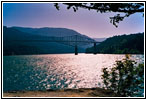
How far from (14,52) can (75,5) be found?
19703cm

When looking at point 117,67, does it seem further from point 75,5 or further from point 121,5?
point 75,5

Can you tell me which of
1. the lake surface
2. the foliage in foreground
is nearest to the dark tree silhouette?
the foliage in foreground

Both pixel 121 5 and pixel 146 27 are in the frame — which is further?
pixel 146 27

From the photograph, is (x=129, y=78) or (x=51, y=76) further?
(x=51, y=76)

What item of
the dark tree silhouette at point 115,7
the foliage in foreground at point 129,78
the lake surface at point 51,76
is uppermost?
the dark tree silhouette at point 115,7

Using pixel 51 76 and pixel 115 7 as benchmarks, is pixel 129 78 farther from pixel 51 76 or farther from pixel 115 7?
pixel 51 76

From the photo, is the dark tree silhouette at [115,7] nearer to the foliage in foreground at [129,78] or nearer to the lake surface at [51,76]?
the foliage in foreground at [129,78]

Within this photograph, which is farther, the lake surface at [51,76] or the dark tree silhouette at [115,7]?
the lake surface at [51,76]

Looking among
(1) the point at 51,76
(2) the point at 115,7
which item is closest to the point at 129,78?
(2) the point at 115,7

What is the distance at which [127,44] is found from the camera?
142250mm

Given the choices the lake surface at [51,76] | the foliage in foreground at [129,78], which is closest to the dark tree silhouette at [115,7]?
the foliage in foreground at [129,78]

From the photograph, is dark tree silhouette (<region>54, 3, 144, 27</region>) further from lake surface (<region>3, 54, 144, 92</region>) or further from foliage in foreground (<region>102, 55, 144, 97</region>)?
lake surface (<region>3, 54, 144, 92</region>)

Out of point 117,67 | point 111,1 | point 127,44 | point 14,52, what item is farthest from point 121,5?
point 14,52

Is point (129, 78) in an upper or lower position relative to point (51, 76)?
upper
